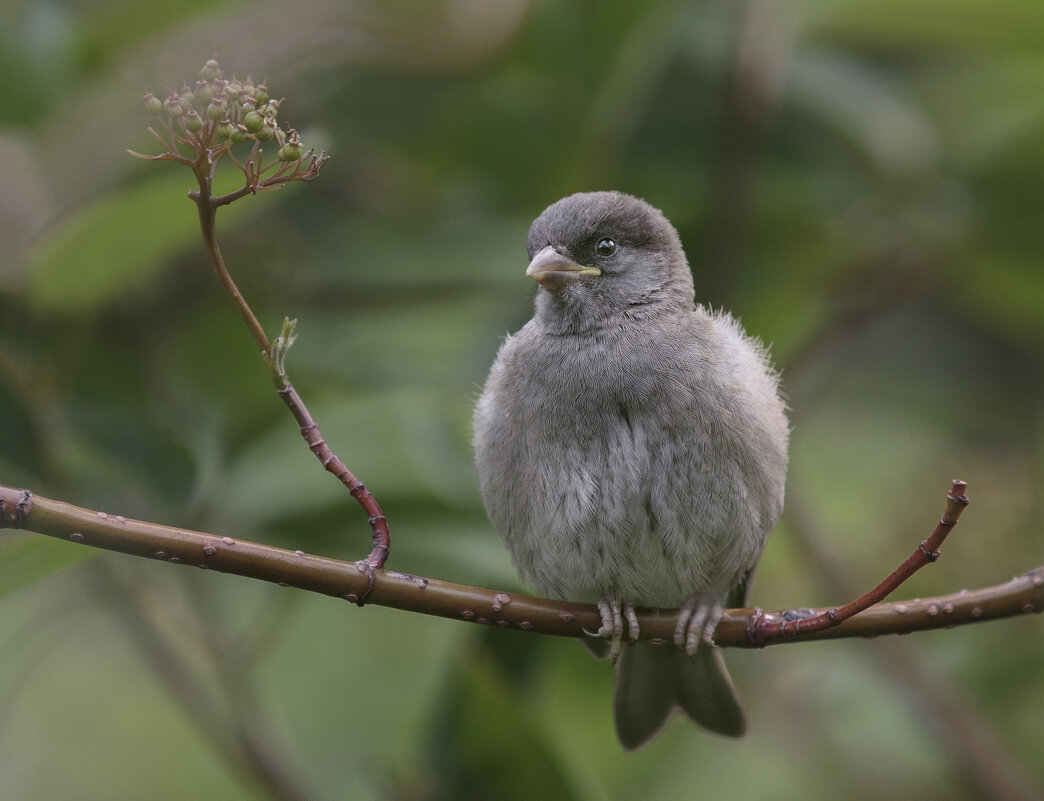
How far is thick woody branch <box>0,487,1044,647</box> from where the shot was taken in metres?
1.91

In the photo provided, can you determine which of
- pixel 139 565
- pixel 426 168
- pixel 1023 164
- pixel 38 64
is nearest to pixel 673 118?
pixel 426 168

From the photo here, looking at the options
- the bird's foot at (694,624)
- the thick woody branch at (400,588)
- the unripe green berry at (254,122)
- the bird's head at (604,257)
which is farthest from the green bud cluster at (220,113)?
the bird's foot at (694,624)

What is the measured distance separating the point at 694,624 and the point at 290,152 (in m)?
1.51

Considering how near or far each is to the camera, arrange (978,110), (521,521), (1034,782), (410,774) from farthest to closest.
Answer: (978,110)
(1034,782)
(410,774)
(521,521)

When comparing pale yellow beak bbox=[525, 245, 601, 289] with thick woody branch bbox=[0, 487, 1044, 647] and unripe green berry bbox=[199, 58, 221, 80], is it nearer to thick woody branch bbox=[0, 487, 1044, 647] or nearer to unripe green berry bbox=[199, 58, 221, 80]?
thick woody branch bbox=[0, 487, 1044, 647]

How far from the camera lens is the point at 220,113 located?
5.86ft

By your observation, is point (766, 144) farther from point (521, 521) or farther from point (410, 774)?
point (410, 774)

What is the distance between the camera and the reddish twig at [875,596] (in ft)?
5.98

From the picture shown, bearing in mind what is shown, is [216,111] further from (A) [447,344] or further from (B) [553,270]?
(A) [447,344]

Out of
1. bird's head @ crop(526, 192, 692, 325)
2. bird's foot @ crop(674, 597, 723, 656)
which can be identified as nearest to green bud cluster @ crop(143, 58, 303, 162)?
bird's head @ crop(526, 192, 692, 325)

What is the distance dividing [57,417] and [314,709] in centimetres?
103

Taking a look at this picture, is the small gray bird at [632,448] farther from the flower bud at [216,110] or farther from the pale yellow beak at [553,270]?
the flower bud at [216,110]

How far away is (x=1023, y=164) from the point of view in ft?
12.2

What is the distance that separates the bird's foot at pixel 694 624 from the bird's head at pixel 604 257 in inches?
30.5
